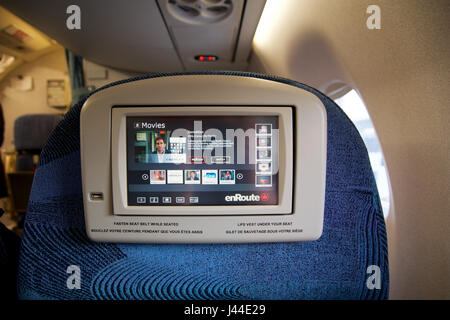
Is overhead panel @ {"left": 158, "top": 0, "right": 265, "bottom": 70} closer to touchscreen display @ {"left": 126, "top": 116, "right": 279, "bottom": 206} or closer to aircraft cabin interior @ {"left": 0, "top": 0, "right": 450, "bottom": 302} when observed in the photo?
aircraft cabin interior @ {"left": 0, "top": 0, "right": 450, "bottom": 302}

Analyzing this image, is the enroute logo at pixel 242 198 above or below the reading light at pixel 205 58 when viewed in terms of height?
below

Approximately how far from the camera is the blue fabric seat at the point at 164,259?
59cm

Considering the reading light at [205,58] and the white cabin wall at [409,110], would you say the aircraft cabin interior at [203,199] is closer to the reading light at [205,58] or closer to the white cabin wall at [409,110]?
the white cabin wall at [409,110]

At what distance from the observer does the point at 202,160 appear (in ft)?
1.87

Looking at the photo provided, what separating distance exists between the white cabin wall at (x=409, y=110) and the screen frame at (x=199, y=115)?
2.03 feet

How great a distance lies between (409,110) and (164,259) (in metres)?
1.04

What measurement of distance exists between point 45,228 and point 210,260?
448mm

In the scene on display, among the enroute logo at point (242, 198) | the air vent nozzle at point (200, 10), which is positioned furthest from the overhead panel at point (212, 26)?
the enroute logo at point (242, 198)

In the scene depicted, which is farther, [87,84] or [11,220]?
[11,220]

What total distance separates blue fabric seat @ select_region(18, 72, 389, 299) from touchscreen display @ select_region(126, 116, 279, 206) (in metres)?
0.14

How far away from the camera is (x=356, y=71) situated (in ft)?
3.83

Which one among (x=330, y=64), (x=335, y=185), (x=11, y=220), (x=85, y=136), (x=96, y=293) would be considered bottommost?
(x=11, y=220)

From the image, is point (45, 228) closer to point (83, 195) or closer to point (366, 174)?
point (83, 195)

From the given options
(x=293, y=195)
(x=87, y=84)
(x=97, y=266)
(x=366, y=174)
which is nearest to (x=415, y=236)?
(x=366, y=174)
